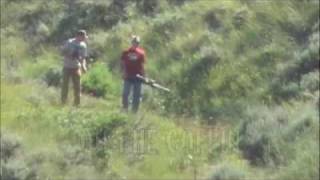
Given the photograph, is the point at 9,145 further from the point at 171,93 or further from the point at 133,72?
the point at 171,93

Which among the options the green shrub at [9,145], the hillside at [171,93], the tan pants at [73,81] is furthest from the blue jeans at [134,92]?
the green shrub at [9,145]

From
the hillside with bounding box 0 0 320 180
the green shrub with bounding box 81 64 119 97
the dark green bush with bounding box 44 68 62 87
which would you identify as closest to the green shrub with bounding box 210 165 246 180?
the hillside with bounding box 0 0 320 180

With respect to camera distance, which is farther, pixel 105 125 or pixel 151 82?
pixel 151 82

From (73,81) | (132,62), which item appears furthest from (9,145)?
(73,81)

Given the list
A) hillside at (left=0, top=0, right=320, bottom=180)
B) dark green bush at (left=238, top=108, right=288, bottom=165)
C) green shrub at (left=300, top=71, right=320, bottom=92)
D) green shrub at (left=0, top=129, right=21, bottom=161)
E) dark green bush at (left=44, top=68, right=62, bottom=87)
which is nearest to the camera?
green shrub at (left=0, top=129, right=21, bottom=161)

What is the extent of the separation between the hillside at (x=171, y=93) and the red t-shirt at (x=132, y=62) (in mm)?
676

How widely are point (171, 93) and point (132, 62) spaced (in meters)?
2.24

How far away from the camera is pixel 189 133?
15.6 metres

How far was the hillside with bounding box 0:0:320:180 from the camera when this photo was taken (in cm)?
1376

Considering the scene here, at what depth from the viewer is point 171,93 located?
59.9 ft

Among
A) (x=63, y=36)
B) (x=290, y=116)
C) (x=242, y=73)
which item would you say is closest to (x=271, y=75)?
(x=242, y=73)

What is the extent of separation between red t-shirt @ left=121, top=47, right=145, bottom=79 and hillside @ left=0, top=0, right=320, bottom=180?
68cm

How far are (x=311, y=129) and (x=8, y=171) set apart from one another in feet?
14.4

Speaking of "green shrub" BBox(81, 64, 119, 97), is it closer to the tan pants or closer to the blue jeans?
the tan pants
